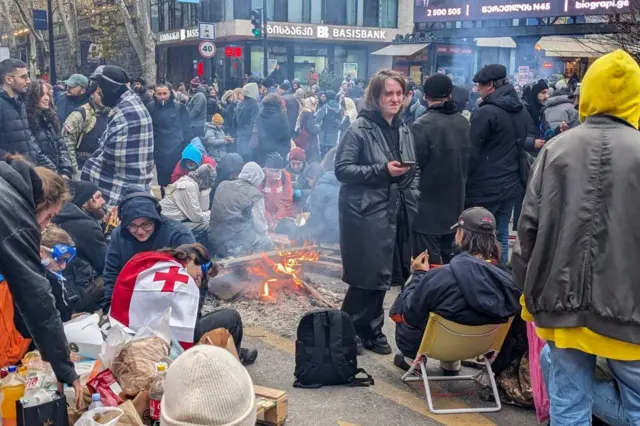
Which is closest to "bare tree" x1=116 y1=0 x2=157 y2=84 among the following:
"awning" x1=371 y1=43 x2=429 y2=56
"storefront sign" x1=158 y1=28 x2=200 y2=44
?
"storefront sign" x1=158 y1=28 x2=200 y2=44

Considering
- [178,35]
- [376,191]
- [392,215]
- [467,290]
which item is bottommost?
[467,290]

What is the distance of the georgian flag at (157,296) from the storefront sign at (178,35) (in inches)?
1298

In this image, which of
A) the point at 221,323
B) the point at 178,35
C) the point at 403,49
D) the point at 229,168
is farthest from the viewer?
the point at 178,35

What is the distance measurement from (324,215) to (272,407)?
162 inches

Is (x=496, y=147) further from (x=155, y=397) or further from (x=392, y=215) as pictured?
(x=155, y=397)

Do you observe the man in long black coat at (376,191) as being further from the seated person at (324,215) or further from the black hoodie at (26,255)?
the seated person at (324,215)

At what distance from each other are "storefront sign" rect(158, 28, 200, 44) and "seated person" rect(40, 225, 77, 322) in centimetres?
3229

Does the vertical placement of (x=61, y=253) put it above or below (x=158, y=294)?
above

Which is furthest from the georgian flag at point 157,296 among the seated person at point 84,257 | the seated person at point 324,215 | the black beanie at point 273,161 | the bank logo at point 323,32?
the bank logo at point 323,32

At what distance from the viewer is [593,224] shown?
2.89m

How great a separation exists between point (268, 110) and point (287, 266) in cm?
483

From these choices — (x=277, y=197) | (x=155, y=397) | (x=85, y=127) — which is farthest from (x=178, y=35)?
(x=155, y=397)

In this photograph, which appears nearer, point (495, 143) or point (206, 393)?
point (206, 393)

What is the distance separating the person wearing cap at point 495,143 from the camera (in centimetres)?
649
